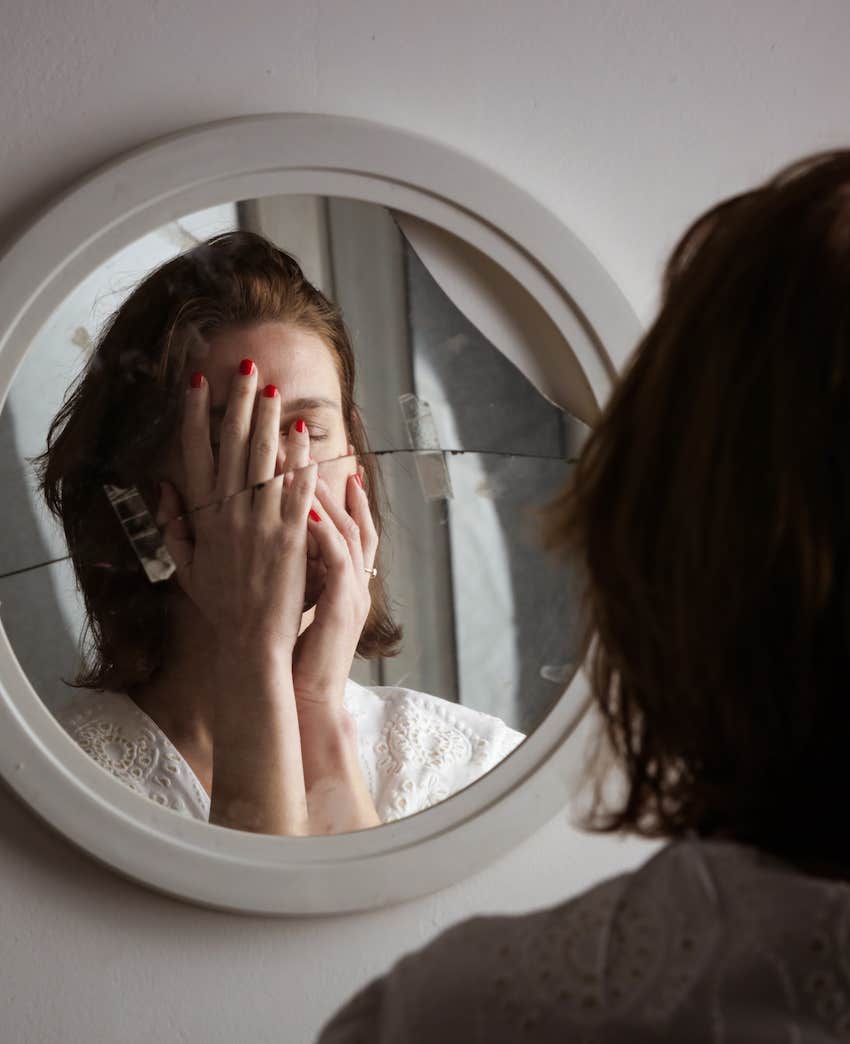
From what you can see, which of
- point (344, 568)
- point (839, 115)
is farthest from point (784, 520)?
point (839, 115)

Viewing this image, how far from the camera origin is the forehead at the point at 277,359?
866mm

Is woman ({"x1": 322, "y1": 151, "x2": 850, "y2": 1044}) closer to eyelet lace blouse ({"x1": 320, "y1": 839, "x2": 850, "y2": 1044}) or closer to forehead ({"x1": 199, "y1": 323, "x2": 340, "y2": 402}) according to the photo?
eyelet lace blouse ({"x1": 320, "y1": 839, "x2": 850, "y2": 1044})

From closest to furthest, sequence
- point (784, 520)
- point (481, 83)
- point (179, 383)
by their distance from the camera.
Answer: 1. point (784, 520)
2. point (179, 383)
3. point (481, 83)

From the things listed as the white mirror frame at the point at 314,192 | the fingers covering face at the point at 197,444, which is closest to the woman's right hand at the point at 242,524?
the fingers covering face at the point at 197,444

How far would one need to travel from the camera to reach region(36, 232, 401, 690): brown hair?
844 mm

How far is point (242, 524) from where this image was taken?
0.88 m

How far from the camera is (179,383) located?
861 mm

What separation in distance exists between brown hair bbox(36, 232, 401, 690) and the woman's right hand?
21 mm

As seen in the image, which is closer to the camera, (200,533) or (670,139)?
(200,533)

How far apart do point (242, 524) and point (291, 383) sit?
0.37 ft

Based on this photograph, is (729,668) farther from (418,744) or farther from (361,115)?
(361,115)

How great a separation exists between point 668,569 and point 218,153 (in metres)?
0.54

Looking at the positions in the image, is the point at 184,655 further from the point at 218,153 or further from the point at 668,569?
the point at 668,569

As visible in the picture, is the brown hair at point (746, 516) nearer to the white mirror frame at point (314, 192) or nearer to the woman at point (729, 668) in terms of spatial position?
the woman at point (729, 668)
